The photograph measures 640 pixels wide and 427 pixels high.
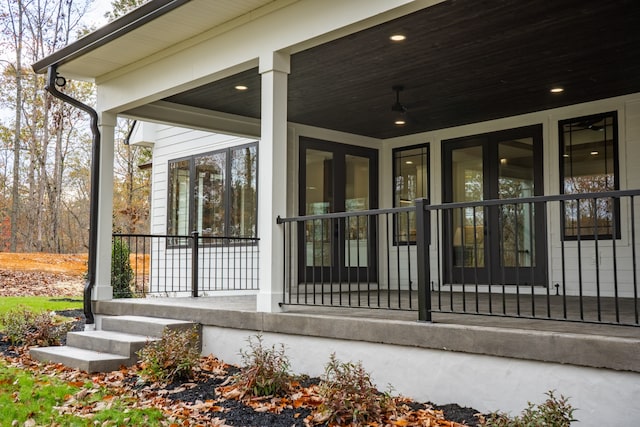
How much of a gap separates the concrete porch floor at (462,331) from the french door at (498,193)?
3.05 m

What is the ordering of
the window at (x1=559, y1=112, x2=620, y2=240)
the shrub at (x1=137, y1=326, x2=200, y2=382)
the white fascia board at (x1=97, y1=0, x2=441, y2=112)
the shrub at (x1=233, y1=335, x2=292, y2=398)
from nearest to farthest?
the shrub at (x1=233, y1=335, x2=292, y2=398) → the white fascia board at (x1=97, y1=0, x2=441, y2=112) → the shrub at (x1=137, y1=326, x2=200, y2=382) → the window at (x1=559, y1=112, x2=620, y2=240)

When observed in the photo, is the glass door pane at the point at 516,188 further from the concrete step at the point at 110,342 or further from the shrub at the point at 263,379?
the concrete step at the point at 110,342

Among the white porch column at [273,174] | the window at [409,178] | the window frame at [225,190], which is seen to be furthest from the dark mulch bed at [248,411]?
the window at [409,178]

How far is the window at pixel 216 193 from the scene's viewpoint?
369 inches

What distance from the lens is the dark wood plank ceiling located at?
4.93 meters

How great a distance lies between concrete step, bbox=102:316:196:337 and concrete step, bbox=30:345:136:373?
0.41 m

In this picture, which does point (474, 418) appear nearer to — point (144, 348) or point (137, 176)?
point (144, 348)

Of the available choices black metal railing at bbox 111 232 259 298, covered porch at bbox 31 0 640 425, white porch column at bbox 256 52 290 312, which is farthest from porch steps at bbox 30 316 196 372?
black metal railing at bbox 111 232 259 298

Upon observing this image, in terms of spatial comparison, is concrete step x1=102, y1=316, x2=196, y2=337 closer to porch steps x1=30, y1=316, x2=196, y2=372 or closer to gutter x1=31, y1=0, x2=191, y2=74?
porch steps x1=30, y1=316, x2=196, y2=372

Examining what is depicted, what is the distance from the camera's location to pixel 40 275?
1438 cm

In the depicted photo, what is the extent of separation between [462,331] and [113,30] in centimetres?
437

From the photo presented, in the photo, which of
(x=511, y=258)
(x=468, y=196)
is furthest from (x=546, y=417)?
(x=468, y=196)

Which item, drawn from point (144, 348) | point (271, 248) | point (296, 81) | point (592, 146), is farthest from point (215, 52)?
point (592, 146)

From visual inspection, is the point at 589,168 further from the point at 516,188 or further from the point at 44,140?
the point at 44,140
